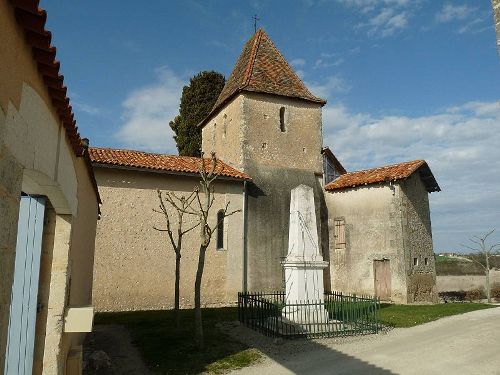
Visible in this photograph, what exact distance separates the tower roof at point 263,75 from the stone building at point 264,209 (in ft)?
0.25

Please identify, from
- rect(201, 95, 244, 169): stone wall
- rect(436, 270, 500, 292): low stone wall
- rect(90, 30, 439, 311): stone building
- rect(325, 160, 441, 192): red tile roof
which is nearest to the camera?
rect(90, 30, 439, 311): stone building

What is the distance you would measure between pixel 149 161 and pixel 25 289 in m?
12.2

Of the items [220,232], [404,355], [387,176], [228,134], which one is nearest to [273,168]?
[228,134]

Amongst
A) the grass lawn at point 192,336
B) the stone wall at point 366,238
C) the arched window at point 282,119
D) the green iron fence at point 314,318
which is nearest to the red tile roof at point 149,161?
the arched window at point 282,119

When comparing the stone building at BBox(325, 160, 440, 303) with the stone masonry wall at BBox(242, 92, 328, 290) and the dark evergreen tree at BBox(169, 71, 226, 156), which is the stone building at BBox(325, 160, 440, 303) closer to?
the stone masonry wall at BBox(242, 92, 328, 290)

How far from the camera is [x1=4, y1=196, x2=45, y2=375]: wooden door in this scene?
3973 millimetres

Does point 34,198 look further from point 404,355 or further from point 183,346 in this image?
point 404,355

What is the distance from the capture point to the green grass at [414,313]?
37.8 feet

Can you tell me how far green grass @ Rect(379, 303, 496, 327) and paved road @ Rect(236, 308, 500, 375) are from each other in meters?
1.10

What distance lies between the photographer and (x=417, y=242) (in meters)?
17.6

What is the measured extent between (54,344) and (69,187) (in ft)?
5.78

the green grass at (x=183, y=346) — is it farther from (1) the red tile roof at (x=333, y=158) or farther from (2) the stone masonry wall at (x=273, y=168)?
(1) the red tile roof at (x=333, y=158)

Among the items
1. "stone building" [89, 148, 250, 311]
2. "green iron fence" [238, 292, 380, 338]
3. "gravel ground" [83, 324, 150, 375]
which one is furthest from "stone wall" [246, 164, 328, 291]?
"gravel ground" [83, 324, 150, 375]

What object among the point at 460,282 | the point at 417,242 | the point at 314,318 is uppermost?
the point at 417,242
